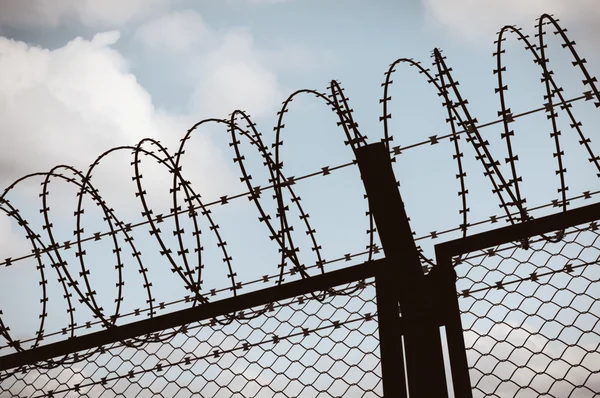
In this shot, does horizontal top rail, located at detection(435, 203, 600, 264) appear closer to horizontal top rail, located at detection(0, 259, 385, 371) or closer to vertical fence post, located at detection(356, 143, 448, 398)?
vertical fence post, located at detection(356, 143, 448, 398)

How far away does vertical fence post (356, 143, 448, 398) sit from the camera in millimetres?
3287

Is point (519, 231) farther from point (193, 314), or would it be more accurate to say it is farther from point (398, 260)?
point (193, 314)

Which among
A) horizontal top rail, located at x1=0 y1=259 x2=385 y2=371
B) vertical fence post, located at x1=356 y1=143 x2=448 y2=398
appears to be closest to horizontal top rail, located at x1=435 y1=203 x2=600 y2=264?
vertical fence post, located at x1=356 y1=143 x2=448 y2=398

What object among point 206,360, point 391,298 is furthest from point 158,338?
point 391,298

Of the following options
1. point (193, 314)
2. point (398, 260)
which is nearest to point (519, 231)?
point (398, 260)

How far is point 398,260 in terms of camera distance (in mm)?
3447

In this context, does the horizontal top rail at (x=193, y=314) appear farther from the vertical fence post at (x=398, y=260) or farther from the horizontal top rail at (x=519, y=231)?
the horizontal top rail at (x=519, y=231)

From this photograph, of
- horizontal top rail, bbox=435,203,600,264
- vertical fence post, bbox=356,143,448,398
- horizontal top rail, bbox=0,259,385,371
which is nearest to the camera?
vertical fence post, bbox=356,143,448,398

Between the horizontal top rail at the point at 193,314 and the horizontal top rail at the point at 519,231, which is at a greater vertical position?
the horizontal top rail at the point at 519,231

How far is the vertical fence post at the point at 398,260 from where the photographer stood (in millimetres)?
3287

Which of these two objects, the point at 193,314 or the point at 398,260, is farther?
the point at 193,314

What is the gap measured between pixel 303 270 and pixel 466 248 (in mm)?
976

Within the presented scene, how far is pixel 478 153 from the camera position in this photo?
142 inches

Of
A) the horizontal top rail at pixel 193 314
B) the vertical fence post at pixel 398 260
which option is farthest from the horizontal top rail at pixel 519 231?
the horizontal top rail at pixel 193 314
